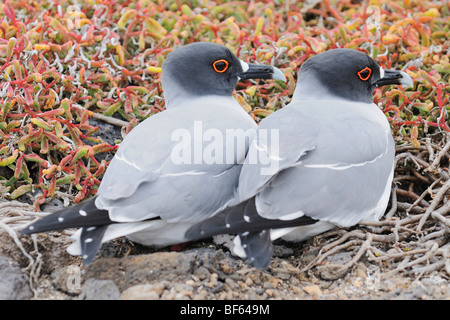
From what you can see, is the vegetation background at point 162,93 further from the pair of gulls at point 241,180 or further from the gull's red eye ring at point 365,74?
the gull's red eye ring at point 365,74

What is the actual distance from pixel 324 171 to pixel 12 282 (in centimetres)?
167

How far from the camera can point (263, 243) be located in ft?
10.5

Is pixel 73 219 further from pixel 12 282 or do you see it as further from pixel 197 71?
pixel 197 71

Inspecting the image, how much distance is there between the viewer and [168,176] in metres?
3.32

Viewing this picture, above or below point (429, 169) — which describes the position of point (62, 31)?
above

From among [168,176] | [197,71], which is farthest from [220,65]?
[168,176]

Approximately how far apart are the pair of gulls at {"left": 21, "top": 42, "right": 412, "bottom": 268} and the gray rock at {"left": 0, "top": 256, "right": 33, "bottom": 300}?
0.27 meters

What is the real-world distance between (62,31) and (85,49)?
0.28m

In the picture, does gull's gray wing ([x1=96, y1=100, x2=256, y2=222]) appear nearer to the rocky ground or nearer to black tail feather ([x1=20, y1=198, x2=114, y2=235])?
black tail feather ([x1=20, y1=198, x2=114, y2=235])

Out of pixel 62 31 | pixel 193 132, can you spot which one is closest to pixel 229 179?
pixel 193 132

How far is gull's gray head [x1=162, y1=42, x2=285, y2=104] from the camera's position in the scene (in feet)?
13.5

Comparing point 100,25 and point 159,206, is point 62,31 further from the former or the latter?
point 159,206

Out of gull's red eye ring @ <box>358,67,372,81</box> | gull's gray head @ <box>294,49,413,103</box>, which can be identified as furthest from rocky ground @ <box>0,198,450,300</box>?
gull's red eye ring @ <box>358,67,372,81</box>

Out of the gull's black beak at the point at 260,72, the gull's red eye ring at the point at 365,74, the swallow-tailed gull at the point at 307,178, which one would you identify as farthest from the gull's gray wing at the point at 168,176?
the gull's red eye ring at the point at 365,74
